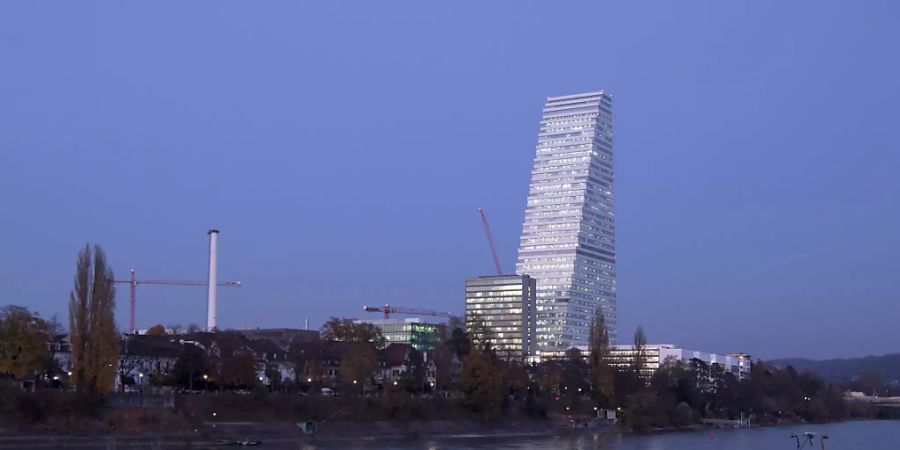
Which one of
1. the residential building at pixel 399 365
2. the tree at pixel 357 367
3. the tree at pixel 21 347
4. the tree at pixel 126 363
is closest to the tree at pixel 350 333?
the residential building at pixel 399 365

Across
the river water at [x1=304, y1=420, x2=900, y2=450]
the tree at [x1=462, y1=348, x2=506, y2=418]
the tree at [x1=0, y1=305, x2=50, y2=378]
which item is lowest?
the river water at [x1=304, y1=420, x2=900, y2=450]

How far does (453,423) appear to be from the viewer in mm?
98000

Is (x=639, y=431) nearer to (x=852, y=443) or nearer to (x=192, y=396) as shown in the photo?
(x=852, y=443)

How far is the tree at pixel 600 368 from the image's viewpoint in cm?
12300

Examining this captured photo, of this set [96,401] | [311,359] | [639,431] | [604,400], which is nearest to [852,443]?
[639,431]

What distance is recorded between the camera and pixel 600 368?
12469 cm

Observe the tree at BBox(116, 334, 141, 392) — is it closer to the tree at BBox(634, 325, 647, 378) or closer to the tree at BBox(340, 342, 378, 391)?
the tree at BBox(340, 342, 378, 391)

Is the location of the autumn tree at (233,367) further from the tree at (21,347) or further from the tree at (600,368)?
the tree at (600,368)

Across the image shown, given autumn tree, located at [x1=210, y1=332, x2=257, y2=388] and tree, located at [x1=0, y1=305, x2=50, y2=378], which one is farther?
autumn tree, located at [x1=210, y1=332, x2=257, y2=388]

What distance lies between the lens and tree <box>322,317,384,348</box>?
426 feet

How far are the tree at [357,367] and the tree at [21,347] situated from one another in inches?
1130

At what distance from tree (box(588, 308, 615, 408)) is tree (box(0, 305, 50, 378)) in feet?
213

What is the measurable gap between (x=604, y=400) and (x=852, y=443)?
34.4 m

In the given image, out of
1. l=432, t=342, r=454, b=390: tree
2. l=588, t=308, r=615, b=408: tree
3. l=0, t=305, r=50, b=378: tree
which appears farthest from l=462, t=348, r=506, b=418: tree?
l=0, t=305, r=50, b=378: tree
